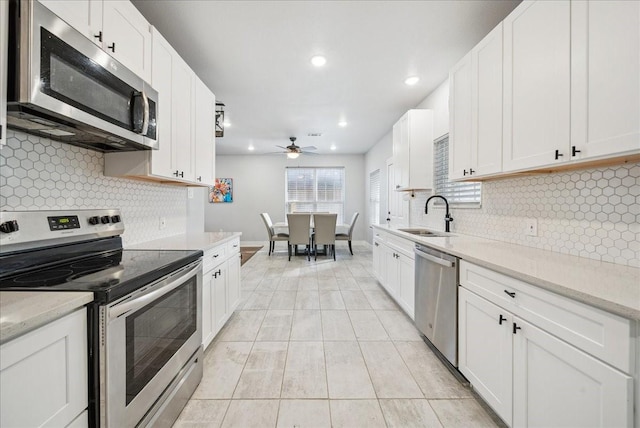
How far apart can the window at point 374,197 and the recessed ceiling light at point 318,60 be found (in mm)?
3932

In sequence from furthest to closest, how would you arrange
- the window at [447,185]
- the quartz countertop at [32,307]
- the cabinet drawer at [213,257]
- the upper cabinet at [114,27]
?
the window at [447,185] < the cabinet drawer at [213,257] < the upper cabinet at [114,27] < the quartz countertop at [32,307]

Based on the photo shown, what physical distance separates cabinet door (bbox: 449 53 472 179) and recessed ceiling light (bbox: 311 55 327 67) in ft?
4.04

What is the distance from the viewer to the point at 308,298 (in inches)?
135

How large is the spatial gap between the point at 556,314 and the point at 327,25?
243cm

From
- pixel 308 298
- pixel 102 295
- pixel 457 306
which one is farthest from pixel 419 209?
pixel 102 295

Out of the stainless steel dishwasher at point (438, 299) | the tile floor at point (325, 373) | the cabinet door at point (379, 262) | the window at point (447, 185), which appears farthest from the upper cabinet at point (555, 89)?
the cabinet door at point (379, 262)

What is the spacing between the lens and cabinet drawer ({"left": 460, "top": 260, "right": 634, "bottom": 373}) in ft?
2.80

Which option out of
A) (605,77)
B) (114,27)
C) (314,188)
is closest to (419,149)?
(605,77)

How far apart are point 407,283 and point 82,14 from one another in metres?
2.87

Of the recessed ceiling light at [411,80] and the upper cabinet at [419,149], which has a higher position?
the recessed ceiling light at [411,80]

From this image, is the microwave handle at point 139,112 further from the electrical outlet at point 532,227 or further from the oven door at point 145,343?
the electrical outlet at point 532,227

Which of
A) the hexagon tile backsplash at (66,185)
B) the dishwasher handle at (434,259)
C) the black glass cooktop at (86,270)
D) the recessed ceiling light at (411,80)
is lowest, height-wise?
the dishwasher handle at (434,259)

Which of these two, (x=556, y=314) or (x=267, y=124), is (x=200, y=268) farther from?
(x=267, y=124)

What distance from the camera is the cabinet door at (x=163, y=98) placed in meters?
1.86
